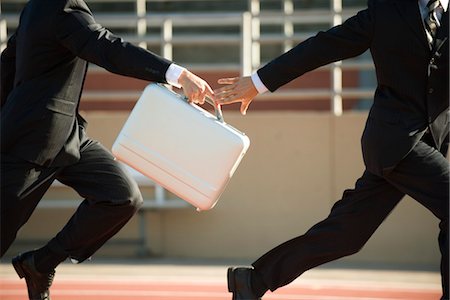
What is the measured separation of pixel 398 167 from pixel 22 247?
18.4 feet

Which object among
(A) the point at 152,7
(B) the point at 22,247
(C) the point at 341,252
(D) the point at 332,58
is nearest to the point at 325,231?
(C) the point at 341,252

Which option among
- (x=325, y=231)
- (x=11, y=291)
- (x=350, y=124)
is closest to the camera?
(x=325, y=231)

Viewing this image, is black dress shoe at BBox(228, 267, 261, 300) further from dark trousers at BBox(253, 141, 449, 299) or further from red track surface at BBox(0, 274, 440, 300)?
red track surface at BBox(0, 274, 440, 300)

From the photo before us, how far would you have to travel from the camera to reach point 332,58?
537cm

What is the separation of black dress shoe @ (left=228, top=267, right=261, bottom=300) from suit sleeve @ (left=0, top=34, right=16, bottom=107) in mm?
1608

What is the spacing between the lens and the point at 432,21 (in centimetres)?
516

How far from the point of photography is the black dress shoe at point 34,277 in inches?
228

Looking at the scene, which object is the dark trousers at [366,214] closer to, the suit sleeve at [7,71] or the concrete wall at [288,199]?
the suit sleeve at [7,71]

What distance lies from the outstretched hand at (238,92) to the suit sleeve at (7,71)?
1153 mm

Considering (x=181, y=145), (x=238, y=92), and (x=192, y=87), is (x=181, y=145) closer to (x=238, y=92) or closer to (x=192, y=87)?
(x=192, y=87)

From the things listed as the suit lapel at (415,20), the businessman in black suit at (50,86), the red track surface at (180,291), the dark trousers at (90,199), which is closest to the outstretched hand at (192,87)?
the businessman in black suit at (50,86)

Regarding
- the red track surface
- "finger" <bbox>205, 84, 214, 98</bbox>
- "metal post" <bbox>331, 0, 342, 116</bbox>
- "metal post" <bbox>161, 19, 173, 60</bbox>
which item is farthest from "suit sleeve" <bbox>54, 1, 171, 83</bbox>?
"metal post" <bbox>161, 19, 173, 60</bbox>

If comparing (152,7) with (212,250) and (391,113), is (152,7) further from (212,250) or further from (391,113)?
(391,113)

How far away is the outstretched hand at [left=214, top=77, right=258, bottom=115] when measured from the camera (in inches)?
219
